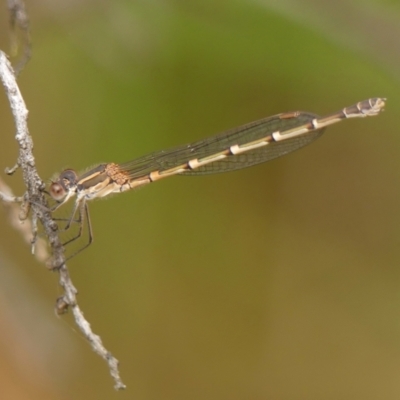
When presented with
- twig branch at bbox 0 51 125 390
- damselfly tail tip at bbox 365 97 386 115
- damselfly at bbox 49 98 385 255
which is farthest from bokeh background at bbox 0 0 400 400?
twig branch at bbox 0 51 125 390

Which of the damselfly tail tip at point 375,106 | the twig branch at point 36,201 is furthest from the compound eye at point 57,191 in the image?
the damselfly tail tip at point 375,106

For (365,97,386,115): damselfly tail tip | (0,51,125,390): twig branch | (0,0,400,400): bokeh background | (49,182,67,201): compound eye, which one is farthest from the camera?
(0,0,400,400): bokeh background

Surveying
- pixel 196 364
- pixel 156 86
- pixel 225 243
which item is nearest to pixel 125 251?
pixel 225 243

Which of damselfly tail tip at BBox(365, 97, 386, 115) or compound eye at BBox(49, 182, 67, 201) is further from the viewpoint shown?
damselfly tail tip at BBox(365, 97, 386, 115)

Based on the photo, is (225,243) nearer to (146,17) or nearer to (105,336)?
(105,336)

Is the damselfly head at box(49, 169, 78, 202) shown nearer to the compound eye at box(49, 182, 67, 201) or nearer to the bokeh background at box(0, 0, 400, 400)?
the compound eye at box(49, 182, 67, 201)

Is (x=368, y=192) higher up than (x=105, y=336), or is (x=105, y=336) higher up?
(x=368, y=192)

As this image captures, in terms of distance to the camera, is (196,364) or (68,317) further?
(196,364)
